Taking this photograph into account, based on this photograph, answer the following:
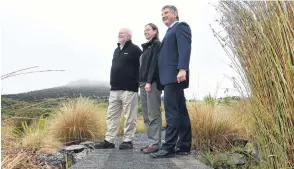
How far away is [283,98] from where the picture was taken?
3033 millimetres

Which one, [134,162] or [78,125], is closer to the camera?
[134,162]

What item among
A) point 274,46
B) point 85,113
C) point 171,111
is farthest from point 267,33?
point 85,113

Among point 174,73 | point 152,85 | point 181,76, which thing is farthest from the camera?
point 152,85

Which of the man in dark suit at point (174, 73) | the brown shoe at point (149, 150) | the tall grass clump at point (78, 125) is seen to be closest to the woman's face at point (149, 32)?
the man in dark suit at point (174, 73)

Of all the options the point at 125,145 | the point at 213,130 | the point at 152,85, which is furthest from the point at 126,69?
the point at 213,130

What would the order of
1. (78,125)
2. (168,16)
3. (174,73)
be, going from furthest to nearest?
(78,125) → (168,16) → (174,73)

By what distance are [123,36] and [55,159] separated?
2.22 meters

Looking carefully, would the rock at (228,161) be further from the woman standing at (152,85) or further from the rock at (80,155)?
the rock at (80,155)

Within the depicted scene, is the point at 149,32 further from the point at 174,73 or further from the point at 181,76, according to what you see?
the point at 181,76

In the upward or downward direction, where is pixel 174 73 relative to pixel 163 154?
upward

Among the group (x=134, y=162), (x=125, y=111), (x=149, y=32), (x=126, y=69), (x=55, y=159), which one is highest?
(x=149, y=32)

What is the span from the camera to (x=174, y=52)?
518 centimetres

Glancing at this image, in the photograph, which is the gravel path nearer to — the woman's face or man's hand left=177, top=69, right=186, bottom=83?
man's hand left=177, top=69, right=186, bottom=83

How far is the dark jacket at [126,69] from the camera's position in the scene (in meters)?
6.44
